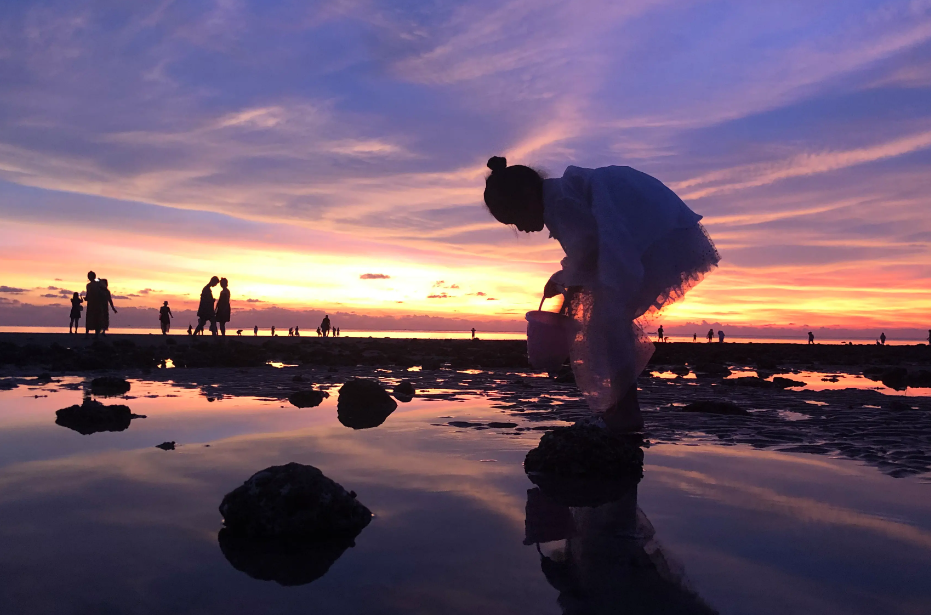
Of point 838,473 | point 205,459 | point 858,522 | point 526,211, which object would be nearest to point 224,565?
point 205,459

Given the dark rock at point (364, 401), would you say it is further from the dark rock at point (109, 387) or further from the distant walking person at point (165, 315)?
the distant walking person at point (165, 315)

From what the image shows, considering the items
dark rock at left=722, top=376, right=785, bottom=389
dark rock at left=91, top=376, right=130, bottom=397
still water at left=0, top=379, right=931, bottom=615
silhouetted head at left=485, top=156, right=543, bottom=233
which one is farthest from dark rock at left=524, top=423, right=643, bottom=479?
dark rock at left=722, top=376, right=785, bottom=389

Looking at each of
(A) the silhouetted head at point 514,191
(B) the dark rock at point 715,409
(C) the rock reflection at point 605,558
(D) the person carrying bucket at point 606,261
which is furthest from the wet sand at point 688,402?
(C) the rock reflection at point 605,558

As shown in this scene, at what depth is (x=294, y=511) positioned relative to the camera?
238cm

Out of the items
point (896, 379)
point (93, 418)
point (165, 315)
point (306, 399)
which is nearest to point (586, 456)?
point (93, 418)

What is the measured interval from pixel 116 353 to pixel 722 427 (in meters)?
14.0

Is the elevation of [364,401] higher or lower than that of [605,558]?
higher

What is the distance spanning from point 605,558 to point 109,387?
7.59 meters

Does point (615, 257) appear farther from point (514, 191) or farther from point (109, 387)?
point (109, 387)

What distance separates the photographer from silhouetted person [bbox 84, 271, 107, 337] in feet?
64.2

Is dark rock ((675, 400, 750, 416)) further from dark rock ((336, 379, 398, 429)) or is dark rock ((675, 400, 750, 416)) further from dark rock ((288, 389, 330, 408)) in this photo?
dark rock ((288, 389, 330, 408))

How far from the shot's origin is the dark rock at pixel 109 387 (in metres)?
7.54

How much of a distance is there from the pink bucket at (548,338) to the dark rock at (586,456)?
4.26 ft

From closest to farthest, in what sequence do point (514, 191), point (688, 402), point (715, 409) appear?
point (514, 191)
point (715, 409)
point (688, 402)
